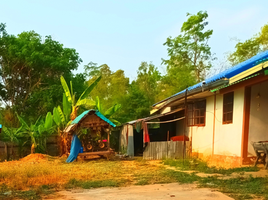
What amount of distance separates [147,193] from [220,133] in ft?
19.5

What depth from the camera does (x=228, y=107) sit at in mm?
10219

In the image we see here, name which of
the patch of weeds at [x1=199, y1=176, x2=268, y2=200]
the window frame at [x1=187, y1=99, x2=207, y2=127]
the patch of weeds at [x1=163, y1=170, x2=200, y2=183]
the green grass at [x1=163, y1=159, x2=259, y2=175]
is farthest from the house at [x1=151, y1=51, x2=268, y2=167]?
the patch of weeds at [x1=163, y1=170, x2=200, y2=183]

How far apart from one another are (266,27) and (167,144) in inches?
642

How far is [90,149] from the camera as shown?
1344 cm

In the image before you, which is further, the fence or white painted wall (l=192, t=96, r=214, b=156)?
the fence

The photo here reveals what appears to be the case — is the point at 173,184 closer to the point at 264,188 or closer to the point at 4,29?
the point at 264,188

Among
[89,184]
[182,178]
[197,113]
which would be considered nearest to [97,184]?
[89,184]

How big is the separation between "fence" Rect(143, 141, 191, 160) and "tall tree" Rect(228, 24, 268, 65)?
46.9ft

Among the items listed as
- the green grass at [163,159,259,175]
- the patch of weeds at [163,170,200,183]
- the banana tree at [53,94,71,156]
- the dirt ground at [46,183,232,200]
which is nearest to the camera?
the dirt ground at [46,183,232,200]

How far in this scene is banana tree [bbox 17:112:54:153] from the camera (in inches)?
544

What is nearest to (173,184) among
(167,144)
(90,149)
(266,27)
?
(167,144)

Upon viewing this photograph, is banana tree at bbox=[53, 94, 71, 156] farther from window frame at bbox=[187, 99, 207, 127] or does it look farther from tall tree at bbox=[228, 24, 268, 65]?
tall tree at bbox=[228, 24, 268, 65]

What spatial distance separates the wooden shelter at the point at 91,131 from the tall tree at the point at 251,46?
53.6 feet

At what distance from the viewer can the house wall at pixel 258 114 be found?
9.12 meters
